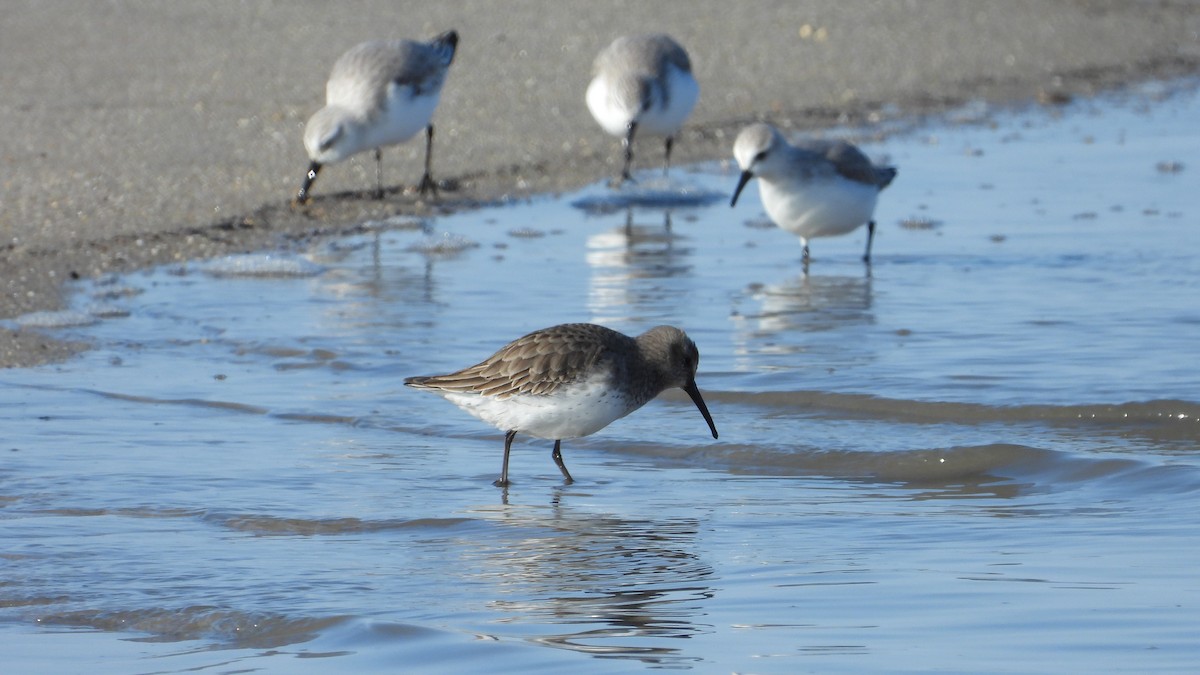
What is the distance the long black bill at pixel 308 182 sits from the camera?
1155cm

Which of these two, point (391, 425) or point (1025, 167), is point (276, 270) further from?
point (1025, 167)

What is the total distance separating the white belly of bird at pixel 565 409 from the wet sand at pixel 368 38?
2721 mm

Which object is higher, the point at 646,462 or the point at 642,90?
the point at 642,90

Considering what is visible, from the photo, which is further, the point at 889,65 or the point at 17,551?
the point at 889,65

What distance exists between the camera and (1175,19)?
21.5m

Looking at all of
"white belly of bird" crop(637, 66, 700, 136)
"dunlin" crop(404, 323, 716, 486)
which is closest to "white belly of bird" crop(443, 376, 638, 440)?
"dunlin" crop(404, 323, 716, 486)

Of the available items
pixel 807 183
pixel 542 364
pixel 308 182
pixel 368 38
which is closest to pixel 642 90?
pixel 308 182

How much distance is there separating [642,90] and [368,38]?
15.5ft

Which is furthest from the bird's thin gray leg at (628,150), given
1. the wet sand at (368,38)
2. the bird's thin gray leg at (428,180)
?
the bird's thin gray leg at (428,180)

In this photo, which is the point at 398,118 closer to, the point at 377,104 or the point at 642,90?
the point at 377,104

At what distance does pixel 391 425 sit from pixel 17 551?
2151 millimetres

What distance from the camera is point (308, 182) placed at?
11617mm

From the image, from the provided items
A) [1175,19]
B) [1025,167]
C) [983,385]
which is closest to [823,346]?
[983,385]

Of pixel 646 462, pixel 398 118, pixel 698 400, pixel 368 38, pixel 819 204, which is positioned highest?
pixel 368 38
